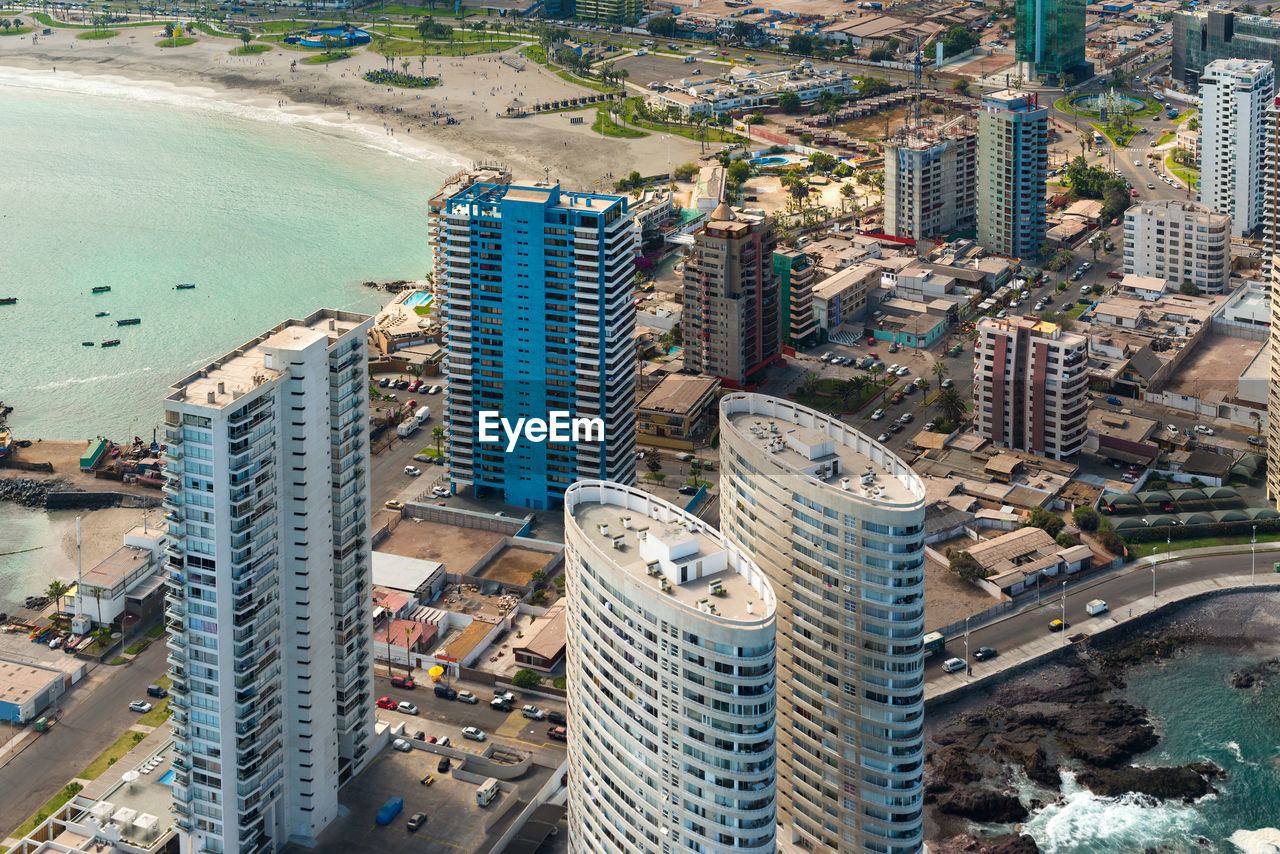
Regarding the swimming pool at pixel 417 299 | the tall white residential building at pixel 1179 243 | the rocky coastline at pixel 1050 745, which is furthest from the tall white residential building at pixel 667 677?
the tall white residential building at pixel 1179 243

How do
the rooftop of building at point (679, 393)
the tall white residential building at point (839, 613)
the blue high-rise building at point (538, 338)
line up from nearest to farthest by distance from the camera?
the tall white residential building at point (839, 613) < the blue high-rise building at point (538, 338) < the rooftop of building at point (679, 393)

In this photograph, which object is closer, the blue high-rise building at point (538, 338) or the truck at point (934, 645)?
the truck at point (934, 645)

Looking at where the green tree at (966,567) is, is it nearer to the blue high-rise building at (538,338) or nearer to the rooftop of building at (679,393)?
the blue high-rise building at (538,338)

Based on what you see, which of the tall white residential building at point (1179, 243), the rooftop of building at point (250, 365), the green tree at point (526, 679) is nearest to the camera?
the rooftop of building at point (250, 365)

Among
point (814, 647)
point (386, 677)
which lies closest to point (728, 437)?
point (814, 647)

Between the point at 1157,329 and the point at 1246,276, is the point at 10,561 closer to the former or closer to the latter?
the point at 1157,329

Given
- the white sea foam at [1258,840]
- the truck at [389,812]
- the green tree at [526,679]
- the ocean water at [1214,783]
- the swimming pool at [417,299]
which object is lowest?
the white sea foam at [1258,840]

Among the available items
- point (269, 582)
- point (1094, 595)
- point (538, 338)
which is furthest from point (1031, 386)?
point (269, 582)
